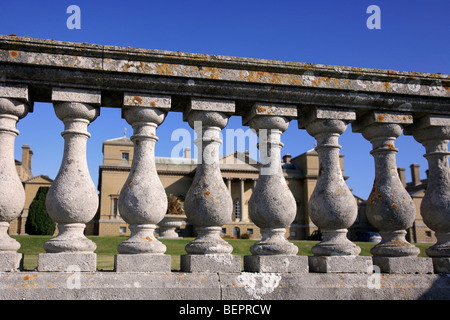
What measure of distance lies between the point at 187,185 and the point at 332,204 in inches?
1634

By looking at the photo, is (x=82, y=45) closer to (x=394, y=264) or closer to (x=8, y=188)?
(x=8, y=188)

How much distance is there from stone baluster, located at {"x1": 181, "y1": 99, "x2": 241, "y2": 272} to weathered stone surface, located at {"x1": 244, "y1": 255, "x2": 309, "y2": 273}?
0.62 feet

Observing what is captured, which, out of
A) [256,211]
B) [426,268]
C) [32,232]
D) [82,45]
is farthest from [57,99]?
[32,232]

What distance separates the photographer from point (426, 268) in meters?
3.90

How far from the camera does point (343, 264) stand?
3.73 m

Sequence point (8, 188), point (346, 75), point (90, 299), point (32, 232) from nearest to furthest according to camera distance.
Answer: point (90, 299)
point (8, 188)
point (346, 75)
point (32, 232)

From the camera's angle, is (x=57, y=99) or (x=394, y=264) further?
(x=394, y=264)

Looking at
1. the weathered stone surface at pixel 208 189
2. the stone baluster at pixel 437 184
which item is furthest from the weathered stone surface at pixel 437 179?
the weathered stone surface at pixel 208 189

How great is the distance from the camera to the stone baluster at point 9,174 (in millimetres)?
3301

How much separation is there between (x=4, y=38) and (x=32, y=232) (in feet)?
100

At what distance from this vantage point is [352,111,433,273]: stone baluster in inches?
154

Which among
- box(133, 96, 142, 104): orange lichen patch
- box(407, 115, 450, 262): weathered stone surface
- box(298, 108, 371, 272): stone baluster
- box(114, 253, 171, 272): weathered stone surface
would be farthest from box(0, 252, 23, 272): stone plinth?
box(407, 115, 450, 262): weathered stone surface
